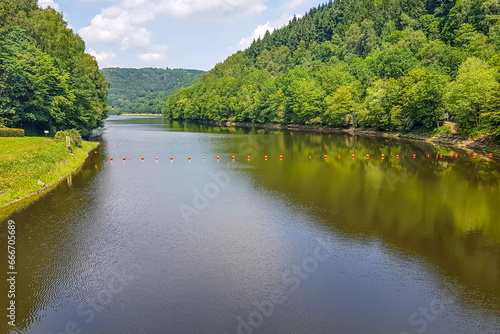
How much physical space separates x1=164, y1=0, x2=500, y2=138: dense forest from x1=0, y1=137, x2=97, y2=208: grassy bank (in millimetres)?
51436

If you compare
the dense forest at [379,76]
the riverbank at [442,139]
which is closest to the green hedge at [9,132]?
the dense forest at [379,76]

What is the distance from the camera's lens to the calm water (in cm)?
1240

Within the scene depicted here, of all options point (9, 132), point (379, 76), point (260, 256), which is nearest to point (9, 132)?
point (9, 132)

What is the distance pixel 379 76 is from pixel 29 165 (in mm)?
85385

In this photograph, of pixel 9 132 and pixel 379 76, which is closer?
pixel 9 132

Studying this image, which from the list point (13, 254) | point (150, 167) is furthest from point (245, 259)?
point (150, 167)

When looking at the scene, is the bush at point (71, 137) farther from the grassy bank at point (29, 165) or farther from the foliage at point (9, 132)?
the foliage at point (9, 132)

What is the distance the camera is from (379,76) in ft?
307

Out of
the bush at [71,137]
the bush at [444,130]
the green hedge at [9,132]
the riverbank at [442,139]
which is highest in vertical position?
the green hedge at [9,132]

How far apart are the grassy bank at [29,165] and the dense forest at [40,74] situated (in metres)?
11.4

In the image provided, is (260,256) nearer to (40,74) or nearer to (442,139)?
(40,74)

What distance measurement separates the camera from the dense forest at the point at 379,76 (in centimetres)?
6081

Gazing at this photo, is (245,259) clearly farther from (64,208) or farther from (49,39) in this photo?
(49,39)

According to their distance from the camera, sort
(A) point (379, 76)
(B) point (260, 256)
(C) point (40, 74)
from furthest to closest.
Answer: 1. (A) point (379, 76)
2. (C) point (40, 74)
3. (B) point (260, 256)
